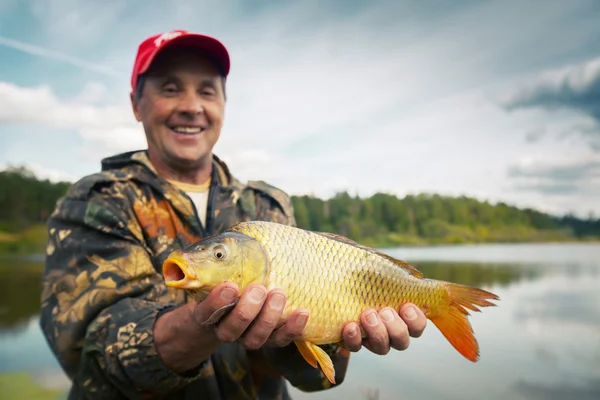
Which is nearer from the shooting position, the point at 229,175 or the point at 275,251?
the point at 275,251

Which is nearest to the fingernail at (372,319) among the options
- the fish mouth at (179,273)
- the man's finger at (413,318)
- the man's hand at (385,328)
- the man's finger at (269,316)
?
the man's hand at (385,328)

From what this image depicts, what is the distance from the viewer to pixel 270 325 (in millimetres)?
1356

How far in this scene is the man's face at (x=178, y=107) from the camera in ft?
7.59

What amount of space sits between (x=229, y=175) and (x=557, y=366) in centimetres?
1380

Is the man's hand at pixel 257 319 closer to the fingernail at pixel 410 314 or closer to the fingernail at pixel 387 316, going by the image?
the fingernail at pixel 387 316

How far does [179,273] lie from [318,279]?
44 centimetres

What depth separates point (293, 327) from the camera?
143 centimetres

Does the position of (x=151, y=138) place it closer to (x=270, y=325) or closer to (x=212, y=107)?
(x=212, y=107)

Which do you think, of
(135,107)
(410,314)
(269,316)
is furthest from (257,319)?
(135,107)

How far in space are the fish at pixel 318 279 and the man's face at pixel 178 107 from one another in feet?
3.31

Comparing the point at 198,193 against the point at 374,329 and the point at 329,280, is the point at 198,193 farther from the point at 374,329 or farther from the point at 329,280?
the point at 374,329

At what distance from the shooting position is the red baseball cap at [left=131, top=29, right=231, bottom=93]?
87.7 inches

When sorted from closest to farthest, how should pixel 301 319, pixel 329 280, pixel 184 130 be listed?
pixel 301 319 → pixel 329 280 → pixel 184 130

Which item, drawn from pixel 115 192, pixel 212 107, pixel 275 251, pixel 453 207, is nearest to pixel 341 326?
pixel 275 251
